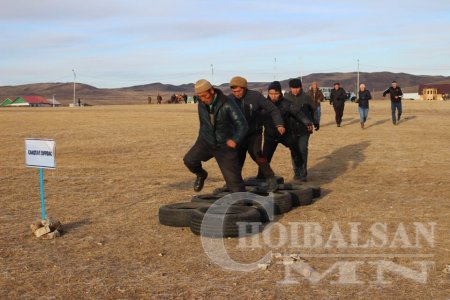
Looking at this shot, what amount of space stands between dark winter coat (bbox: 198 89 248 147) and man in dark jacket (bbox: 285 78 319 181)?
10.5 ft

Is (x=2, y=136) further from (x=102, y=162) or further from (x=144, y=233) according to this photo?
(x=144, y=233)

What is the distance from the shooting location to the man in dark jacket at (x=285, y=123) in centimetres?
1016

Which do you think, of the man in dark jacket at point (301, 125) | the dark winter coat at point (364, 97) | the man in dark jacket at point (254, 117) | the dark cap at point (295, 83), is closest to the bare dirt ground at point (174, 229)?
the man in dark jacket at point (301, 125)

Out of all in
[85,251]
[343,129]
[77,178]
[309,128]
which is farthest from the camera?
[343,129]

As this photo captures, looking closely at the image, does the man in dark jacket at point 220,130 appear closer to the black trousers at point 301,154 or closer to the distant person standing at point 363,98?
the black trousers at point 301,154

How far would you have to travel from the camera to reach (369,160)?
46.5ft

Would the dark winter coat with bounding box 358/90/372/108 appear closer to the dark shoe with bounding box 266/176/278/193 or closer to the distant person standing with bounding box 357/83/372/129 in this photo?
the distant person standing with bounding box 357/83/372/129

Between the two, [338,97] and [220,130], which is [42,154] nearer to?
[220,130]

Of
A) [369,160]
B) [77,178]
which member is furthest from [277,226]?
[369,160]

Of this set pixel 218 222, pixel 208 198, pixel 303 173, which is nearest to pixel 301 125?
pixel 303 173

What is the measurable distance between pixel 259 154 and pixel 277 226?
→ 5.61 ft

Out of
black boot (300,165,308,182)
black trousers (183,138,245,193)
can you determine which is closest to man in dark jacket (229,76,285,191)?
black trousers (183,138,245,193)

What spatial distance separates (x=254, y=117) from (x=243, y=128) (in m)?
1.20

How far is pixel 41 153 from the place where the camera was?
7359mm
